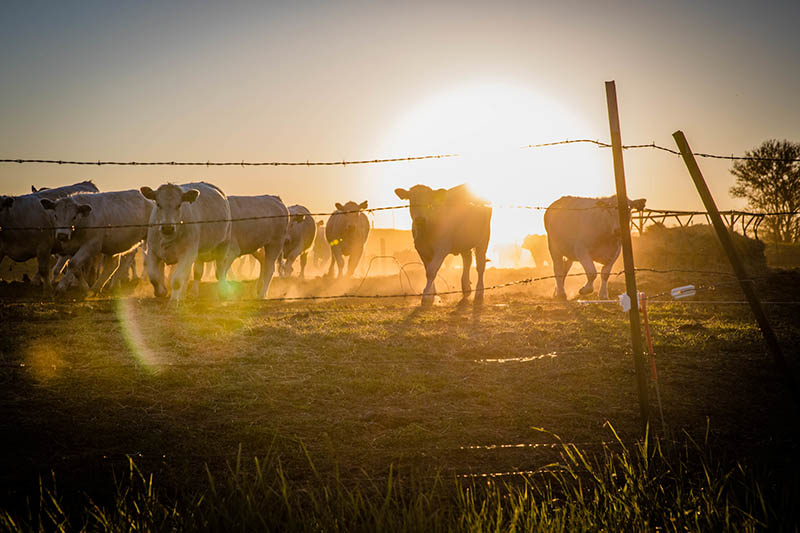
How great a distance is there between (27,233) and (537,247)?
20.4 metres

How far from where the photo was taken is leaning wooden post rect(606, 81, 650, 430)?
434 cm

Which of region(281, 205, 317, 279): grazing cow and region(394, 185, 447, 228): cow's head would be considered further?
region(281, 205, 317, 279): grazing cow

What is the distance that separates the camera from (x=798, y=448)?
4293mm

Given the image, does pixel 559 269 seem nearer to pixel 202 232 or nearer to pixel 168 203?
pixel 202 232

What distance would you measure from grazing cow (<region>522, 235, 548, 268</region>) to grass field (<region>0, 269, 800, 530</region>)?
Result: 19055 mm

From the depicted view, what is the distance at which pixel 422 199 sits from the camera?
13.3m

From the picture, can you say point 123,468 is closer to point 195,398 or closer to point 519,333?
point 195,398

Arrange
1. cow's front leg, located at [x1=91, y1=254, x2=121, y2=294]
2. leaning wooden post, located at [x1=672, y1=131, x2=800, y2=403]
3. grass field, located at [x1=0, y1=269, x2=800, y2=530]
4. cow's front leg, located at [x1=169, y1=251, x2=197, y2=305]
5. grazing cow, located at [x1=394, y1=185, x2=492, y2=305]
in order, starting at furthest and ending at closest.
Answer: cow's front leg, located at [x1=91, y1=254, x2=121, y2=294] < grazing cow, located at [x1=394, y1=185, x2=492, y2=305] < cow's front leg, located at [x1=169, y1=251, x2=197, y2=305] < leaning wooden post, located at [x1=672, y1=131, x2=800, y2=403] < grass field, located at [x1=0, y1=269, x2=800, y2=530]

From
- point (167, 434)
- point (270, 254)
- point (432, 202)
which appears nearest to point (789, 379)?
point (167, 434)

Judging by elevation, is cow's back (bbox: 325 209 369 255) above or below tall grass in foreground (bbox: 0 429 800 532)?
above

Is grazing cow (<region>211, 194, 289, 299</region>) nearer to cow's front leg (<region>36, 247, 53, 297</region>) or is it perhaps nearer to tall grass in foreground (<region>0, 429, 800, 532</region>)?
cow's front leg (<region>36, 247, 53, 297</region>)

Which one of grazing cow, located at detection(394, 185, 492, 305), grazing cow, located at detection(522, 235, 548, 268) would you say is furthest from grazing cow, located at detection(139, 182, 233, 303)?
grazing cow, located at detection(522, 235, 548, 268)

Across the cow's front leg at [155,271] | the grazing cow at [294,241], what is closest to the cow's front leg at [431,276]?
the cow's front leg at [155,271]

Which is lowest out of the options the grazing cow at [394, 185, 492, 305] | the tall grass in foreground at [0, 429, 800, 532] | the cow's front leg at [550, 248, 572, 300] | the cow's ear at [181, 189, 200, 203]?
the tall grass in foreground at [0, 429, 800, 532]
